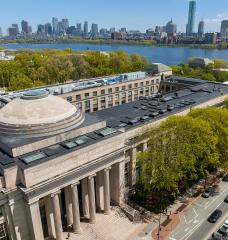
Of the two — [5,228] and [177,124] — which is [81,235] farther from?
[177,124]

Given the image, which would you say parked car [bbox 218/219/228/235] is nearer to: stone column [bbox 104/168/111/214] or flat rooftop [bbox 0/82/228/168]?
stone column [bbox 104/168/111/214]

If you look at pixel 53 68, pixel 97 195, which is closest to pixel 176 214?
pixel 97 195

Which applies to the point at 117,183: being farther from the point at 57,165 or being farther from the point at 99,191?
the point at 57,165

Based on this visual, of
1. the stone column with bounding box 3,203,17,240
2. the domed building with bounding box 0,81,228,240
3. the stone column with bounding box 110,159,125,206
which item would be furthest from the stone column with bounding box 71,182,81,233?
the stone column with bounding box 110,159,125,206

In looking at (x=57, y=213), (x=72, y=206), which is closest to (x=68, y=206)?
(x=72, y=206)

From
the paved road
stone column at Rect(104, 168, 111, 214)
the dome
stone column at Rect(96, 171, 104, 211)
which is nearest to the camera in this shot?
the dome

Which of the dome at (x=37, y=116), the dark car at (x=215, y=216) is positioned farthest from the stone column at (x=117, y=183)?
the dark car at (x=215, y=216)

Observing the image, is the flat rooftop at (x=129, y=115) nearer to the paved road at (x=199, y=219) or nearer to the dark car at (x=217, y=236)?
the paved road at (x=199, y=219)
